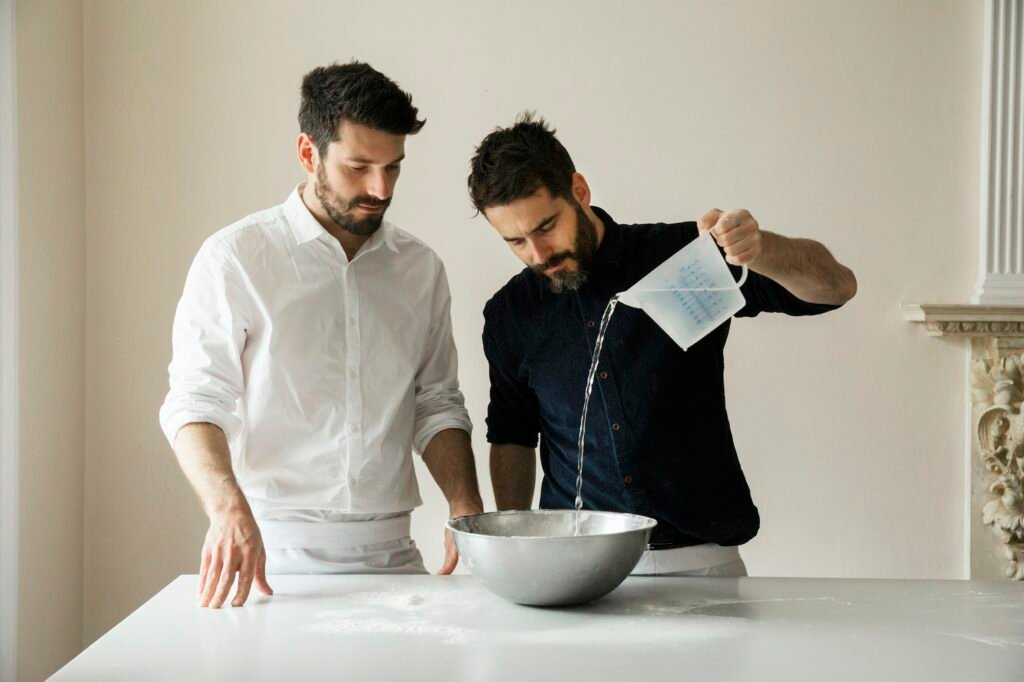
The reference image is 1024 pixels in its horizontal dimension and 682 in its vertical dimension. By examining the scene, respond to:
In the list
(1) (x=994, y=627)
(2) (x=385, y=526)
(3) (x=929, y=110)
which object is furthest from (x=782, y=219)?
(1) (x=994, y=627)

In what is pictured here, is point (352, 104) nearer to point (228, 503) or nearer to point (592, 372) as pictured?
point (592, 372)

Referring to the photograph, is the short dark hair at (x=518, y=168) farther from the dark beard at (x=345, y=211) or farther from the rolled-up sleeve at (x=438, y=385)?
the rolled-up sleeve at (x=438, y=385)

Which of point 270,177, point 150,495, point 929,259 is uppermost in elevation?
point 270,177

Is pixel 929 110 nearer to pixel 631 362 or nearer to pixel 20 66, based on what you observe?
pixel 631 362

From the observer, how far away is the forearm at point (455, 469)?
6.41 feet

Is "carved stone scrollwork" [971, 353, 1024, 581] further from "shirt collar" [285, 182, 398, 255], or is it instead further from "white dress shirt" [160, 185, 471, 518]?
"shirt collar" [285, 182, 398, 255]

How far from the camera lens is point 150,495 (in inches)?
121

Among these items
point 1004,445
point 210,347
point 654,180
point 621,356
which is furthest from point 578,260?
point 1004,445

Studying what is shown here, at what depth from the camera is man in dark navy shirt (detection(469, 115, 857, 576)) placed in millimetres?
1792

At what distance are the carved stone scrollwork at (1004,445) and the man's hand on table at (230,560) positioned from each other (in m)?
2.46

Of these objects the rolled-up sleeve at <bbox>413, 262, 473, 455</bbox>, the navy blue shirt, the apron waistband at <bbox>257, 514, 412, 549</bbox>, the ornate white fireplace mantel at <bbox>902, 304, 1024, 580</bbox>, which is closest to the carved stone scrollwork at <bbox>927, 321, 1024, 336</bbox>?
the ornate white fireplace mantel at <bbox>902, 304, 1024, 580</bbox>

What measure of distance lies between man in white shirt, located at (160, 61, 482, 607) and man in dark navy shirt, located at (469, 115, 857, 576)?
219 millimetres

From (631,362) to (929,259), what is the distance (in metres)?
1.75

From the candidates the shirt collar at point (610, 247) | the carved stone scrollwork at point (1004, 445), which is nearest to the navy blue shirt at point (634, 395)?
the shirt collar at point (610, 247)
